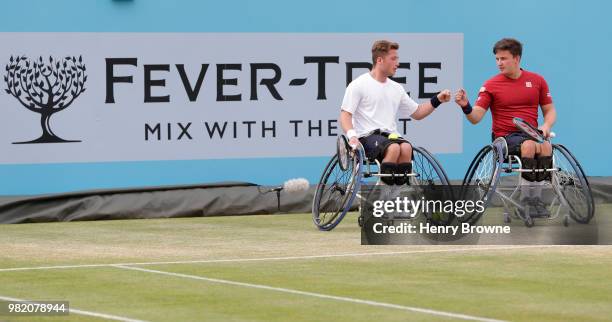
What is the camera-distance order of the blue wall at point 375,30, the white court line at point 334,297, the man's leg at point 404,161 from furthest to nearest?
the blue wall at point 375,30
the man's leg at point 404,161
the white court line at point 334,297

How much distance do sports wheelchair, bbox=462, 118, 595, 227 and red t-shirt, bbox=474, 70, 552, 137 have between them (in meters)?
0.23

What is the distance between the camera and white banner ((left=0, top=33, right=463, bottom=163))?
10.5m

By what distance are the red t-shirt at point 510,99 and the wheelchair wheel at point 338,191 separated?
113 cm

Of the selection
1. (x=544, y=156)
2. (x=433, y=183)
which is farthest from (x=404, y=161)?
(x=544, y=156)

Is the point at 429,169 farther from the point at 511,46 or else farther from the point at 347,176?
the point at 511,46

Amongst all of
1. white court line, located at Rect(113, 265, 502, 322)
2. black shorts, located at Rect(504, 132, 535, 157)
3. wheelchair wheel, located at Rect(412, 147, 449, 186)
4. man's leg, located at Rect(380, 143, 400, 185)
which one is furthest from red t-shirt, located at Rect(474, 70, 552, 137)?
white court line, located at Rect(113, 265, 502, 322)

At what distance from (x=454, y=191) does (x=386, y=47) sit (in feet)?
3.65

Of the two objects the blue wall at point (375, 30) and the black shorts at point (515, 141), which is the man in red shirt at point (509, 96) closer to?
the black shorts at point (515, 141)

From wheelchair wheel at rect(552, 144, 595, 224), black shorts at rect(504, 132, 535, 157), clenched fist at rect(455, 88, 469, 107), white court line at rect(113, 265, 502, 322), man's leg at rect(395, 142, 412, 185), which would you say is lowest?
white court line at rect(113, 265, 502, 322)

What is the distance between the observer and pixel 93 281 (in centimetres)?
693

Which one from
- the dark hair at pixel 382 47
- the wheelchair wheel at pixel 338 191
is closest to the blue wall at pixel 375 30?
the wheelchair wheel at pixel 338 191

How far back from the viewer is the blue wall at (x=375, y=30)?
10.6m

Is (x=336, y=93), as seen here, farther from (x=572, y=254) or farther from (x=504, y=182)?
(x=572, y=254)

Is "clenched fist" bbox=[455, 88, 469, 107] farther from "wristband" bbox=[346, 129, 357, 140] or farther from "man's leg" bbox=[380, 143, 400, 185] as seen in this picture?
"wristband" bbox=[346, 129, 357, 140]
